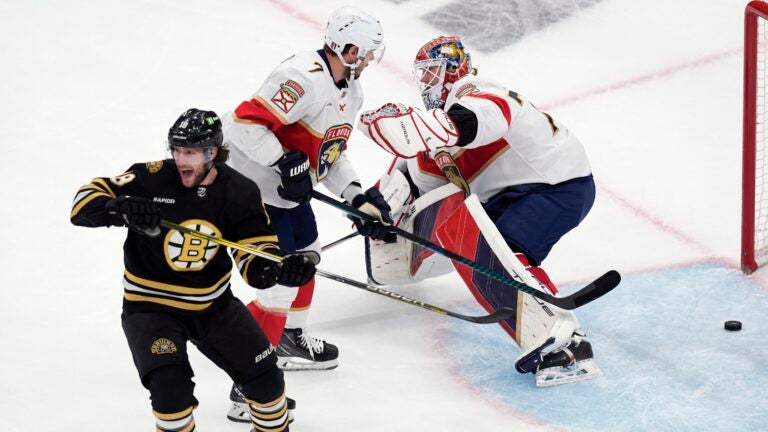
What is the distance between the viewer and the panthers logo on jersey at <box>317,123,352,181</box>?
434 centimetres

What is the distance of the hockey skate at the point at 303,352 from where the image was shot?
14.9 ft

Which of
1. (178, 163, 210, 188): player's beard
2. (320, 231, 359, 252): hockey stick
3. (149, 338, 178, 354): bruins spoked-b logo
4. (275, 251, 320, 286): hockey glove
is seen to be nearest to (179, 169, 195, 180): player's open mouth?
(178, 163, 210, 188): player's beard

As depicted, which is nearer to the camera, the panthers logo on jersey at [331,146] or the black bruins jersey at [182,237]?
the black bruins jersey at [182,237]

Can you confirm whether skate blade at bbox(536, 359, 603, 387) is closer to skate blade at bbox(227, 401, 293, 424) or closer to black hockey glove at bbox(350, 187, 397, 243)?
black hockey glove at bbox(350, 187, 397, 243)

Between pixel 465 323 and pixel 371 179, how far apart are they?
121 centimetres

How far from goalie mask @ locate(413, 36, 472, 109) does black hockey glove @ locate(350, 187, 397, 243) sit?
1.48 ft

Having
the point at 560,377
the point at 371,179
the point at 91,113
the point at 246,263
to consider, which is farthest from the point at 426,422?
the point at 91,113

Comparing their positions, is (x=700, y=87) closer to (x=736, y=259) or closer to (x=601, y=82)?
(x=601, y=82)

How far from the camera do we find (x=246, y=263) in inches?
143

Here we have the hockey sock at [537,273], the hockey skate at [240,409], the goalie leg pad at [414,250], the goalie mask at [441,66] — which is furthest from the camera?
the goalie leg pad at [414,250]

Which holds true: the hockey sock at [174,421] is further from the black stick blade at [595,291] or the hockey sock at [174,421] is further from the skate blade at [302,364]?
the black stick blade at [595,291]

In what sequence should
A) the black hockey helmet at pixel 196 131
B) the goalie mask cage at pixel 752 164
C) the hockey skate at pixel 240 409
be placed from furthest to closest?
1. the goalie mask cage at pixel 752 164
2. the hockey skate at pixel 240 409
3. the black hockey helmet at pixel 196 131

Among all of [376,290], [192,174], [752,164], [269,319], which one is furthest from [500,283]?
[192,174]

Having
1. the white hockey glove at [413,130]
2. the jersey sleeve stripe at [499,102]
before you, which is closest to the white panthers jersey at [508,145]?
the jersey sleeve stripe at [499,102]
